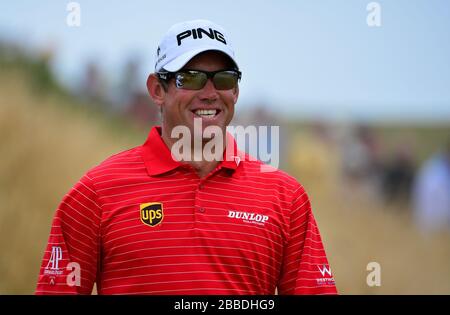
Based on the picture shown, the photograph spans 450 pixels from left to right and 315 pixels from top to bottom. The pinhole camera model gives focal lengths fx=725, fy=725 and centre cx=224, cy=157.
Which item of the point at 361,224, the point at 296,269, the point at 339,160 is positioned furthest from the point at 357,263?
the point at 296,269

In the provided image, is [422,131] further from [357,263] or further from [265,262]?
[265,262]

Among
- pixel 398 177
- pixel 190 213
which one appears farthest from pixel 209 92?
pixel 398 177

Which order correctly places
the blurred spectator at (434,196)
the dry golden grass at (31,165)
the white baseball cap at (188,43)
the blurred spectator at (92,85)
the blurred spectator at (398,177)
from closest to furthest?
the white baseball cap at (188,43)
the dry golden grass at (31,165)
the blurred spectator at (92,85)
the blurred spectator at (434,196)
the blurred spectator at (398,177)

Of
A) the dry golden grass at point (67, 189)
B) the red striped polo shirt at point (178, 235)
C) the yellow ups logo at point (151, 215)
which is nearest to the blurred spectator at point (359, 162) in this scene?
the dry golden grass at point (67, 189)

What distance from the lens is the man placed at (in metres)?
3.32

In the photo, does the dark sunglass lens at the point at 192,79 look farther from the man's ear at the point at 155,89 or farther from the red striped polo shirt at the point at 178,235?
the red striped polo shirt at the point at 178,235

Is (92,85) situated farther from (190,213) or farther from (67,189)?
(190,213)

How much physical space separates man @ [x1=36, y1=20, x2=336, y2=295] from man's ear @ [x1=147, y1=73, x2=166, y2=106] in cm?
3

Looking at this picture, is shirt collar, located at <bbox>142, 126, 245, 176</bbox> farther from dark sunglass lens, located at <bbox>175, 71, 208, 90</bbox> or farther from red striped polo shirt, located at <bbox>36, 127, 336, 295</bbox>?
dark sunglass lens, located at <bbox>175, 71, 208, 90</bbox>

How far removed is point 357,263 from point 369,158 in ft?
12.5

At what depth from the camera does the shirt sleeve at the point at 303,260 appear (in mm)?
3479

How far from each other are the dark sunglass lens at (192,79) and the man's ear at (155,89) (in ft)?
0.63

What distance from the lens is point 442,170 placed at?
35.0ft

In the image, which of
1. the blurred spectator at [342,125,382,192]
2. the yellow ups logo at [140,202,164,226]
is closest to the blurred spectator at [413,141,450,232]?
the blurred spectator at [342,125,382,192]
